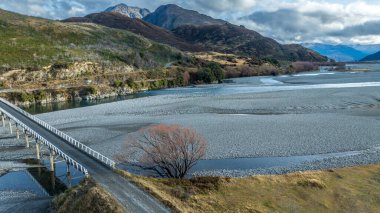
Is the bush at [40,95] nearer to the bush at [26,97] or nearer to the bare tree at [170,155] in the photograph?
the bush at [26,97]

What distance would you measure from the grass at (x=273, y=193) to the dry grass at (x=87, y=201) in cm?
394

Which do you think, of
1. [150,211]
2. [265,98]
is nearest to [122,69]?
[265,98]

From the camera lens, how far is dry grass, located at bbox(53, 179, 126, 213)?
29016 mm

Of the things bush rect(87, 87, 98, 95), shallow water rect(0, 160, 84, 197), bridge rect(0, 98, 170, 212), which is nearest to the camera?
bridge rect(0, 98, 170, 212)

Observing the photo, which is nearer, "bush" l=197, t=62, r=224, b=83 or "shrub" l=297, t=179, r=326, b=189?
"shrub" l=297, t=179, r=326, b=189

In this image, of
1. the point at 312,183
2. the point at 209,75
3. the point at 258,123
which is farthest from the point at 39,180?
the point at 209,75

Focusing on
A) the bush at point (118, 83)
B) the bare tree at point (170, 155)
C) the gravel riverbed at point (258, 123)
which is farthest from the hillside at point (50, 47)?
the bare tree at point (170, 155)

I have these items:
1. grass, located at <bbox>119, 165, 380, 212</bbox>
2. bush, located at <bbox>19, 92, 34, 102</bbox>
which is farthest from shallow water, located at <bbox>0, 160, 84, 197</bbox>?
bush, located at <bbox>19, 92, 34, 102</bbox>

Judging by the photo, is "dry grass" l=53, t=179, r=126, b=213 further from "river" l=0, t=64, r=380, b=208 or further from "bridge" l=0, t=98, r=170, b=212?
"river" l=0, t=64, r=380, b=208

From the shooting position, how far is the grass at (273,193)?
3161cm

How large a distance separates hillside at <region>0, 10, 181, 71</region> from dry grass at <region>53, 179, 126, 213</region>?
115120 millimetres

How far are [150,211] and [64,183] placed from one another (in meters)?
18.6

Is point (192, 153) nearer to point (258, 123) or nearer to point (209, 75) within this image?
point (258, 123)

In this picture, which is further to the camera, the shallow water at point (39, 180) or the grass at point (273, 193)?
the shallow water at point (39, 180)
